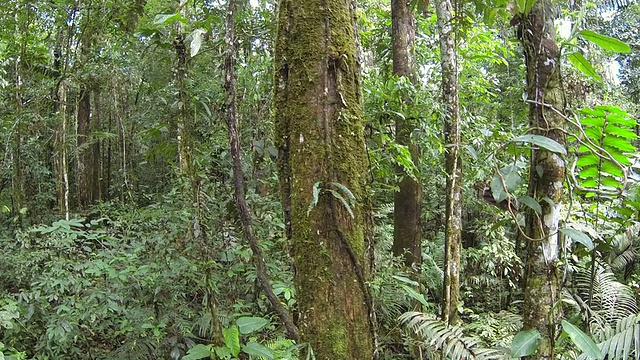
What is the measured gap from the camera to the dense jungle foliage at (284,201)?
175 cm

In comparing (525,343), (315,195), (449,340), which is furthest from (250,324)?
(449,340)

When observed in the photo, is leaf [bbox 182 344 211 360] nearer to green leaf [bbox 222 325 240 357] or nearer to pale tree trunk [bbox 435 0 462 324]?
green leaf [bbox 222 325 240 357]

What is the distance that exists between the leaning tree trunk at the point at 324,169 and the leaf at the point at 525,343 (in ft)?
2.73

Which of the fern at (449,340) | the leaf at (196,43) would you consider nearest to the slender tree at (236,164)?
the leaf at (196,43)

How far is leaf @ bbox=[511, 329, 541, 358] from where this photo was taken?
1758 millimetres

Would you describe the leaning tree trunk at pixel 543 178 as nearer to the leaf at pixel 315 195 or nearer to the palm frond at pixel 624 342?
the palm frond at pixel 624 342

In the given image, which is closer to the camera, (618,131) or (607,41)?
(607,41)

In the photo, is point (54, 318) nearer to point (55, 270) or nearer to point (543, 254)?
point (55, 270)

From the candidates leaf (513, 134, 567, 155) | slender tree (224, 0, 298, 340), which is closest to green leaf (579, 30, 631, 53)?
leaf (513, 134, 567, 155)

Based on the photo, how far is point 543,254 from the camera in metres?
1.93

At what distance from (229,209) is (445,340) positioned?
1665 millimetres

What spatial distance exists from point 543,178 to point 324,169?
114 cm

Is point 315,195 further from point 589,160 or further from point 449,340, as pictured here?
point 449,340

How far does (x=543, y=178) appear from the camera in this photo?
1930 millimetres
